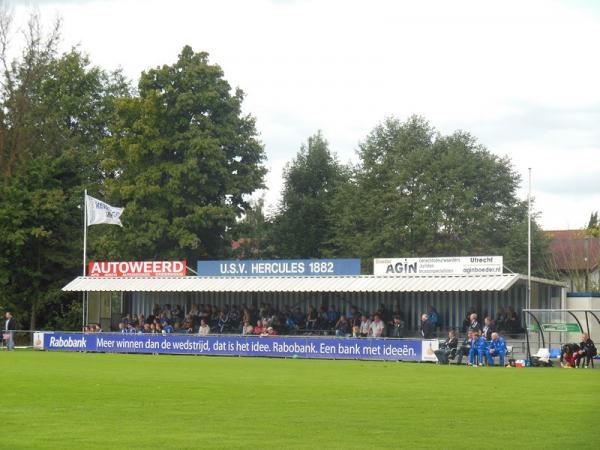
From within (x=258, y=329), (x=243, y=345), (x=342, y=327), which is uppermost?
(x=342, y=327)

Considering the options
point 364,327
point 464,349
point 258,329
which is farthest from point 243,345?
point 464,349

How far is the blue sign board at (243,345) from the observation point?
39375mm

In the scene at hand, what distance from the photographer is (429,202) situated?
230ft

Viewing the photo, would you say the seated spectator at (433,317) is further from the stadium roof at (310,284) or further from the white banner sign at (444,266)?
the white banner sign at (444,266)

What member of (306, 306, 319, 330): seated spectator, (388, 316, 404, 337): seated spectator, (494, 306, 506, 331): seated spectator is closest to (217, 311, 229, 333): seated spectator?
(306, 306, 319, 330): seated spectator

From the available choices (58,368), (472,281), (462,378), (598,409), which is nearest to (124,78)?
(472,281)

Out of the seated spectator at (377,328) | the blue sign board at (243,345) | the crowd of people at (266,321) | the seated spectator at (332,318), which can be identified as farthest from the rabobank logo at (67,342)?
the seated spectator at (377,328)

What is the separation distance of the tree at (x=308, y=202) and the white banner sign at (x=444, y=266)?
2948 centimetres

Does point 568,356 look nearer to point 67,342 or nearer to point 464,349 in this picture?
point 464,349

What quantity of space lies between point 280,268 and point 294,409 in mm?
Result: 31076

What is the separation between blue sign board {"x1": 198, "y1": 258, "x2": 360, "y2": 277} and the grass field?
693 inches

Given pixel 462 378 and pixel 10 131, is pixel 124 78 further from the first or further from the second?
pixel 462 378

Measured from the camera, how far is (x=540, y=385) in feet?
80.6

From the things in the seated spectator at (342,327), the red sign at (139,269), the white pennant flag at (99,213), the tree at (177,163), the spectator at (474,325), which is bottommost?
the seated spectator at (342,327)
